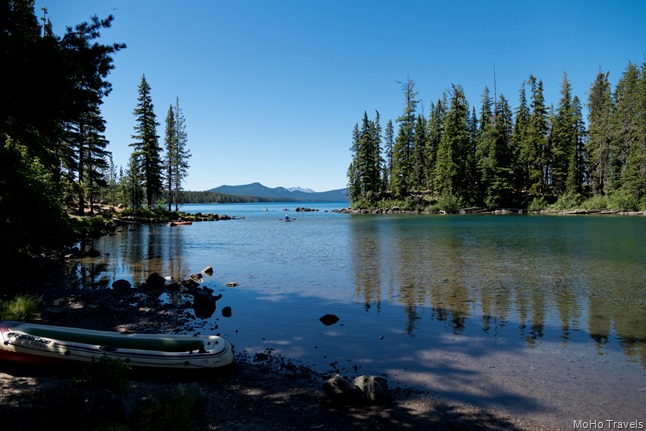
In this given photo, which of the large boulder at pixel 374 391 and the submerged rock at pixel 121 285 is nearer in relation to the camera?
the large boulder at pixel 374 391

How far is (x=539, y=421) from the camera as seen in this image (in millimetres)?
6109

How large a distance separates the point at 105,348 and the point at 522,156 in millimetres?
86239

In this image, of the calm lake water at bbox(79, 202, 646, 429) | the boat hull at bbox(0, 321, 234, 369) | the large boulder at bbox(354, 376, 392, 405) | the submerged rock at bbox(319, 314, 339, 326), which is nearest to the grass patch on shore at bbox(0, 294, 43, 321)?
the boat hull at bbox(0, 321, 234, 369)

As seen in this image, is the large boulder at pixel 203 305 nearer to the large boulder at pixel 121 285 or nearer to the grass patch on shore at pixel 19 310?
the large boulder at pixel 121 285

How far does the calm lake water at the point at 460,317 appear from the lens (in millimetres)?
7434

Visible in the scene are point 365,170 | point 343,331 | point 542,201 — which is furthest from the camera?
point 365,170

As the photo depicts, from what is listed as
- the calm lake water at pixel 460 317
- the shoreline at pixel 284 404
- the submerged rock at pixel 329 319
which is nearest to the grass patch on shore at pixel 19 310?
the shoreline at pixel 284 404

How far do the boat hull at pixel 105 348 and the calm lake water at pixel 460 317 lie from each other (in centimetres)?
210

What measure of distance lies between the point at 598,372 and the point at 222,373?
7929 millimetres

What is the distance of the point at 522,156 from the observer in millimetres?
78375

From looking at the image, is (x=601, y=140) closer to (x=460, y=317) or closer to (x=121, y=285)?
(x=460, y=317)

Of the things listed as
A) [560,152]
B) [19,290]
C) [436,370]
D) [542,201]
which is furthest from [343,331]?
[560,152]

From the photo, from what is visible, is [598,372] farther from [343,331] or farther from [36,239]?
[36,239]

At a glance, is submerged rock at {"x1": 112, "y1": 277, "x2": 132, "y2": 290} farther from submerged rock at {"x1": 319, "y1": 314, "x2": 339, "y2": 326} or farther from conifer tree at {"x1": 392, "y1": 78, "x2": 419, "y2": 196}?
conifer tree at {"x1": 392, "y1": 78, "x2": 419, "y2": 196}
